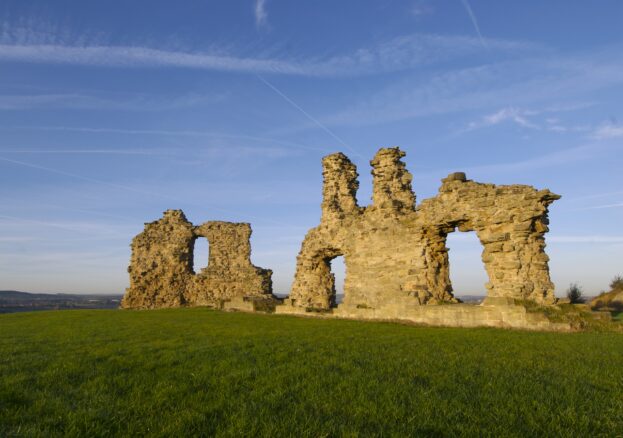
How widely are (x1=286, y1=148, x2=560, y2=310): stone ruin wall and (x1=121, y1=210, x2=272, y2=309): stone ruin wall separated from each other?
34.0 feet

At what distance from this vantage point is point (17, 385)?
475cm

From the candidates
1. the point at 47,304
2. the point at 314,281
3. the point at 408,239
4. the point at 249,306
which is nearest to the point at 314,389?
the point at 408,239

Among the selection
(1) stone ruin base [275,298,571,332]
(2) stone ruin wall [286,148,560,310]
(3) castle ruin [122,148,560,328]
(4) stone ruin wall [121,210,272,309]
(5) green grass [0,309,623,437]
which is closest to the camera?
(5) green grass [0,309,623,437]

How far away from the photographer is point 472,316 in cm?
1204

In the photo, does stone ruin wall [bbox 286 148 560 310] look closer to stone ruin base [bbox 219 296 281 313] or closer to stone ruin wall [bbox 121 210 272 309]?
stone ruin base [bbox 219 296 281 313]

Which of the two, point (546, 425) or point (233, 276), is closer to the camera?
point (546, 425)

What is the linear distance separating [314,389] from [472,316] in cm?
891


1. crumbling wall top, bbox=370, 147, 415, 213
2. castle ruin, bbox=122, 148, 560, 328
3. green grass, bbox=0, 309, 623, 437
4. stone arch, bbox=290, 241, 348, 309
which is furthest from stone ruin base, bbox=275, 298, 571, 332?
stone arch, bbox=290, 241, 348, 309

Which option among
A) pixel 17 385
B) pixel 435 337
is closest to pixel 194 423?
pixel 17 385

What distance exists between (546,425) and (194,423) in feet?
9.72

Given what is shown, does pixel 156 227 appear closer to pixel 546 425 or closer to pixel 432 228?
pixel 432 228

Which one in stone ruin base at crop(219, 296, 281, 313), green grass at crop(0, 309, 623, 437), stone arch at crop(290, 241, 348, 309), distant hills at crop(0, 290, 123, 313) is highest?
stone arch at crop(290, 241, 348, 309)

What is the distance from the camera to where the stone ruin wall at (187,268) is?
3041 centimetres

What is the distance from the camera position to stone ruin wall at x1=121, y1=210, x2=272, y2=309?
30406 mm
